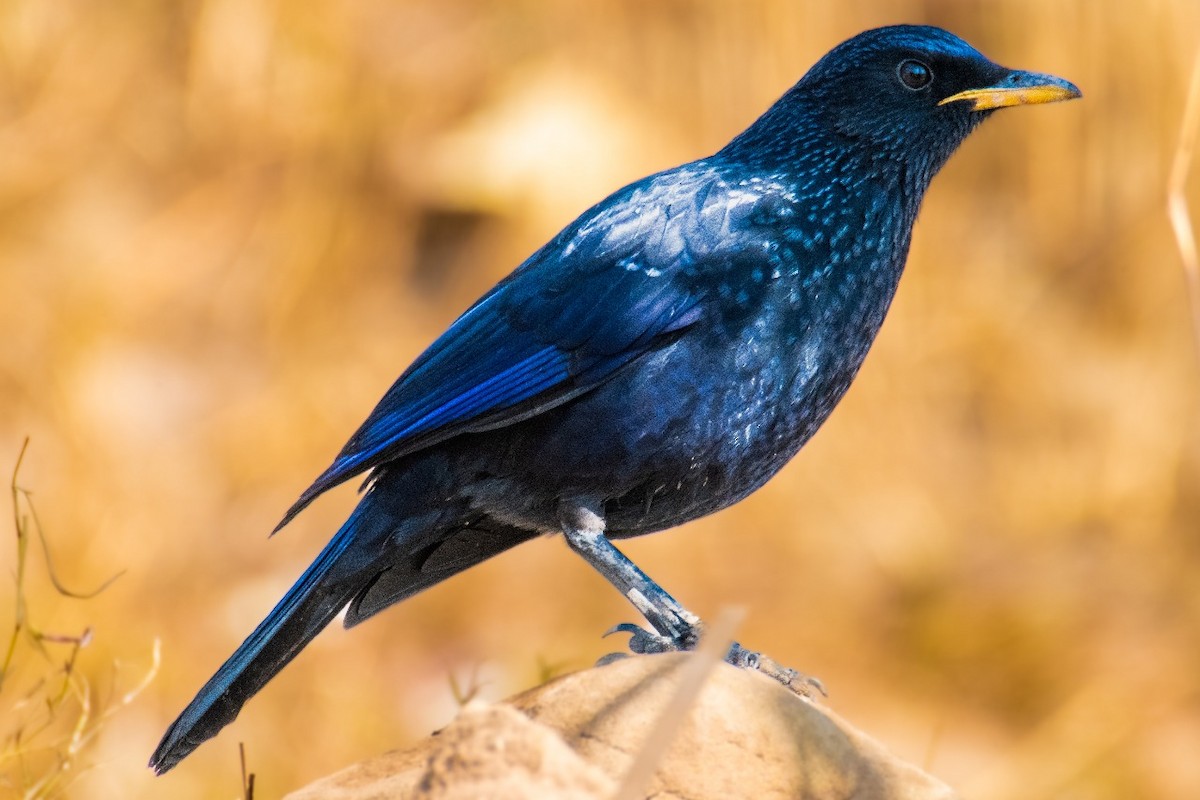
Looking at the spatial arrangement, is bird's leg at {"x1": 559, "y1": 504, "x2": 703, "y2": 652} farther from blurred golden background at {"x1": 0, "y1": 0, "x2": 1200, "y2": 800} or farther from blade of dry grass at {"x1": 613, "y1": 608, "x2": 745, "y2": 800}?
blurred golden background at {"x1": 0, "y1": 0, "x2": 1200, "y2": 800}

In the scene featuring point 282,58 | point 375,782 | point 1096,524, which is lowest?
point 1096,524

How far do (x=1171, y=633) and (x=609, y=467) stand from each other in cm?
459

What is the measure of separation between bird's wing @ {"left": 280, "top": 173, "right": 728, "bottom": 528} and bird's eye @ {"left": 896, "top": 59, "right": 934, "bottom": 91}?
538mm

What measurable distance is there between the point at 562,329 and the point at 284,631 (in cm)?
90

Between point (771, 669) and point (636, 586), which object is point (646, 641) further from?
point (771, 669)

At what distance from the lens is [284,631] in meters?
3.63

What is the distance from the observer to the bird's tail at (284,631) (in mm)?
3537

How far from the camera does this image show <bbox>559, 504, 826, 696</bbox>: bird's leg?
3432 mm

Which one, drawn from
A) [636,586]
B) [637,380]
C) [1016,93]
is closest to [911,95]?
[1016,93]

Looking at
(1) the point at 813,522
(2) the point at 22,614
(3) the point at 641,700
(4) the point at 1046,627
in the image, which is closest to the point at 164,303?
(1) the point at 813,522

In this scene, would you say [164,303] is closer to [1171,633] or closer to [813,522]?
[813,522]

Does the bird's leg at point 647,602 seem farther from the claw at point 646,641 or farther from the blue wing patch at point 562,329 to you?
the blue wing patch at point 562,329

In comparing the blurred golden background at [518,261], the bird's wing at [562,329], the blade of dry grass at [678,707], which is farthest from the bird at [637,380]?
the blurred golden background at [518,261]

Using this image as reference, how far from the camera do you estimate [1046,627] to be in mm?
7133
